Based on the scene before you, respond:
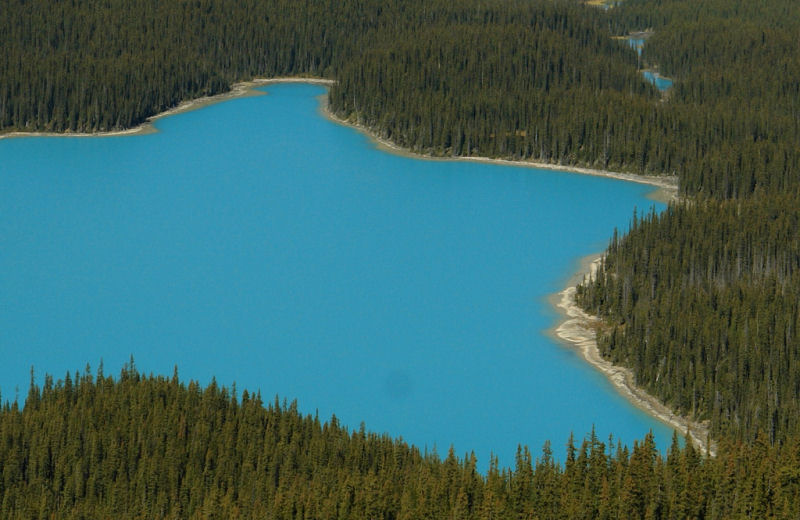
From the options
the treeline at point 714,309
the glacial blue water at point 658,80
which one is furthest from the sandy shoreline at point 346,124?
→ the glacial blue water at point 658,80

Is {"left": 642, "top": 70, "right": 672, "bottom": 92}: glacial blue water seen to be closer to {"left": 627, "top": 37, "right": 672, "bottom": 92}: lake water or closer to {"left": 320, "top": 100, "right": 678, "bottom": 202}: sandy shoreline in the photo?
{"left": 627, "top": 37, "right": 672, "bottom": 92}: lake water

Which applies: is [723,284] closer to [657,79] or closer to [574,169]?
[574,169]

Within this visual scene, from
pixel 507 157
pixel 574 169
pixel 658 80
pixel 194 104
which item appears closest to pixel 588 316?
pixel 574 169

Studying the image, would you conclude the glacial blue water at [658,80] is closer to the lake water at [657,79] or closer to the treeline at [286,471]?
the lake water at [657,79]

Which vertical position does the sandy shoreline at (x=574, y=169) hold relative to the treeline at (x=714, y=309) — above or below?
below

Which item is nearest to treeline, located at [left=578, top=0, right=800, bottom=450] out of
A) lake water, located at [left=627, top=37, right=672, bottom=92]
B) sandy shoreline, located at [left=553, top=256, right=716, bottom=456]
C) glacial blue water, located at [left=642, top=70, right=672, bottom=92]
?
sandy shoreline, located at [left=553, top=256, right=716, bottom=456]

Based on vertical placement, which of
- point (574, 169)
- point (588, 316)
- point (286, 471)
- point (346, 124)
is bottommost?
point (346, 124)
